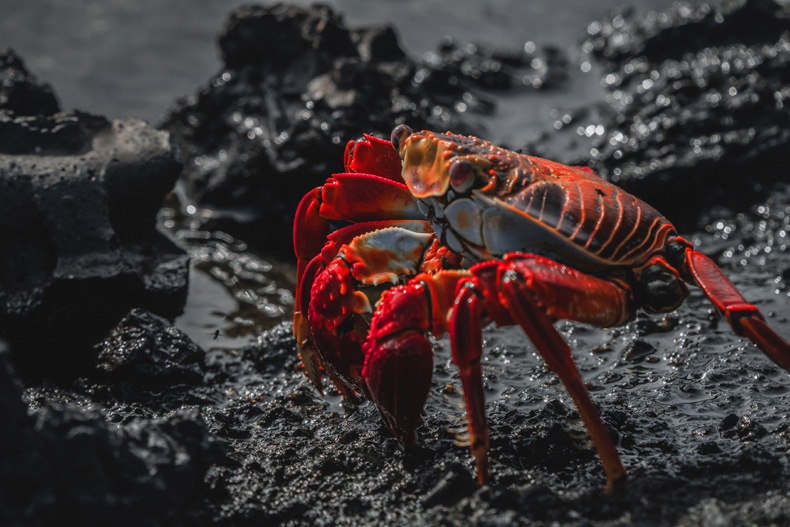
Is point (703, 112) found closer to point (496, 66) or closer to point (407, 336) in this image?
point (496, 66)

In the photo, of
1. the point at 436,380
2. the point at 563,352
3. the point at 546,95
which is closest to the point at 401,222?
the point at 436,380

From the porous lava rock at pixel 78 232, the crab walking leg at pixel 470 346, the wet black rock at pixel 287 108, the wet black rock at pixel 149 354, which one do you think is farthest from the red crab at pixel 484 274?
the wet black rock at pixel 287 108

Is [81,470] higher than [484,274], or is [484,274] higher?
[484,274]

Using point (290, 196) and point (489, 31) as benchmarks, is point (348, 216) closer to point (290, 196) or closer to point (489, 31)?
point (290, 196)

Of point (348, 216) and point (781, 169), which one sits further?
point (781, 169)

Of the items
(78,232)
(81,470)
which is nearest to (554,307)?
(81,470)

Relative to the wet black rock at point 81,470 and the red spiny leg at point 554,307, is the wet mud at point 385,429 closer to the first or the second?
the wet black rock at point 81,470

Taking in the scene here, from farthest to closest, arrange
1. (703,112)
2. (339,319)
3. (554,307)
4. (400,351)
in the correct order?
(703,112) → (339,319) → (400,351) → (554,307)

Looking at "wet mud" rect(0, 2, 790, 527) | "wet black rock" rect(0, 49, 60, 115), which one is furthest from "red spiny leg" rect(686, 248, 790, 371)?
"wet black rock" rect(0, 49, 60, 115)
